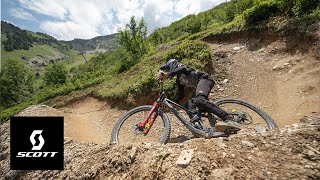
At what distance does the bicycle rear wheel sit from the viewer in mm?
5367

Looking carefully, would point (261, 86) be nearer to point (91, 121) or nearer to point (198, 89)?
point (198, 89)

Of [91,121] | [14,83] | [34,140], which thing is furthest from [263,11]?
[14,83]

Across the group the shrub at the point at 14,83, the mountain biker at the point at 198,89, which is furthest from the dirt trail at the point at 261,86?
the shrub at the point at 14,83

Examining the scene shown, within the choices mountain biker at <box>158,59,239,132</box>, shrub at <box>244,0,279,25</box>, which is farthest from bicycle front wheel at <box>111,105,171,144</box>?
shrub at <box>244,0,279,25</box>

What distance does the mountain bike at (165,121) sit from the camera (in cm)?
560

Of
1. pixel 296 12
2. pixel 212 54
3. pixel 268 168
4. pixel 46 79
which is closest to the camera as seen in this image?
pixel 268 168

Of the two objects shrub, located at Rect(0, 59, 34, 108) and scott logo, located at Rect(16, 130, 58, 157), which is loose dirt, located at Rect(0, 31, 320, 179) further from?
shrub, located at Rect(0, 59, 34, 108)

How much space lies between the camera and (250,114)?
5750mm

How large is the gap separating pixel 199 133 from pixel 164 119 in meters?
0.95

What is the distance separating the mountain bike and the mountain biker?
0.18 metres

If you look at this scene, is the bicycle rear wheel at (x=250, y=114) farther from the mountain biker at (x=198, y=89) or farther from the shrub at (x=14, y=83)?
the shrub at (x=14, y=83)

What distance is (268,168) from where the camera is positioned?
11.3ft

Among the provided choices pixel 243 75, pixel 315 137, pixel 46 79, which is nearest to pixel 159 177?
pixel 315 137

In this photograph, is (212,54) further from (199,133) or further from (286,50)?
(199,133)
